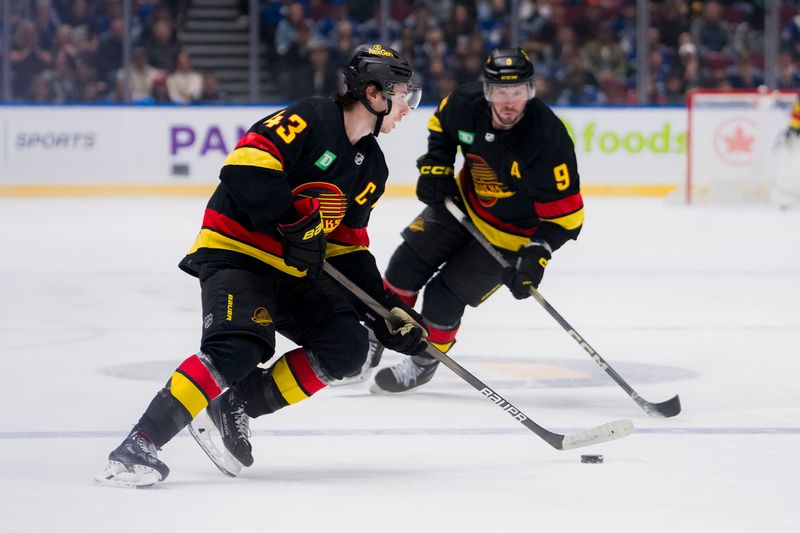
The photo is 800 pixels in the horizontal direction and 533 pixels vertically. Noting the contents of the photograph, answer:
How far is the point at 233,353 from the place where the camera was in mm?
2830

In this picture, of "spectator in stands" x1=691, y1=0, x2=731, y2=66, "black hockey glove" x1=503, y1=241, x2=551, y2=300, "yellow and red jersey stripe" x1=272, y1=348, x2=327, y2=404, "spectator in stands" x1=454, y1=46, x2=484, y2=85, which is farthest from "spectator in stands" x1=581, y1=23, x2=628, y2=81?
"yellow and red jersey stripe" x1=272, y1=348, x2=327, y2=404

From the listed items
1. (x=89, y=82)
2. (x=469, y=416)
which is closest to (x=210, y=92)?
A: (x=89, y=82)

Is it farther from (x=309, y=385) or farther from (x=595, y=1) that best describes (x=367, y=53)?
(x=595, y=1)

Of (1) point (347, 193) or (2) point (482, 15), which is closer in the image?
(1) point (347, 193)

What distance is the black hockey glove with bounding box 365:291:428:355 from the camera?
3.08 m

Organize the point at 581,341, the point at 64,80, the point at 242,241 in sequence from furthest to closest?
the point at 64,80 → the point at 581,341 → the point at 242,241

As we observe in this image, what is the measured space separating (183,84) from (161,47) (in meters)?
0.37

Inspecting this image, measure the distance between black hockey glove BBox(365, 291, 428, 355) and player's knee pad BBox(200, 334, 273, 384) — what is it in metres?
0.35

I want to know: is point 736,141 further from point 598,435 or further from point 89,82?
point 598,435

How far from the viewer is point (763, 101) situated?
1038 centimetres

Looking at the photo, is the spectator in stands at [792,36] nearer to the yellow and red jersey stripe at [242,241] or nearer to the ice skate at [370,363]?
the ice skate at [370,363]

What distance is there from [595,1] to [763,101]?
1.65 m

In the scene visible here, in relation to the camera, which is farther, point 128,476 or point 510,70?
point 510,70

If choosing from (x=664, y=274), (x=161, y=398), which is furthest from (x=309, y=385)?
(x=664, y=274)
